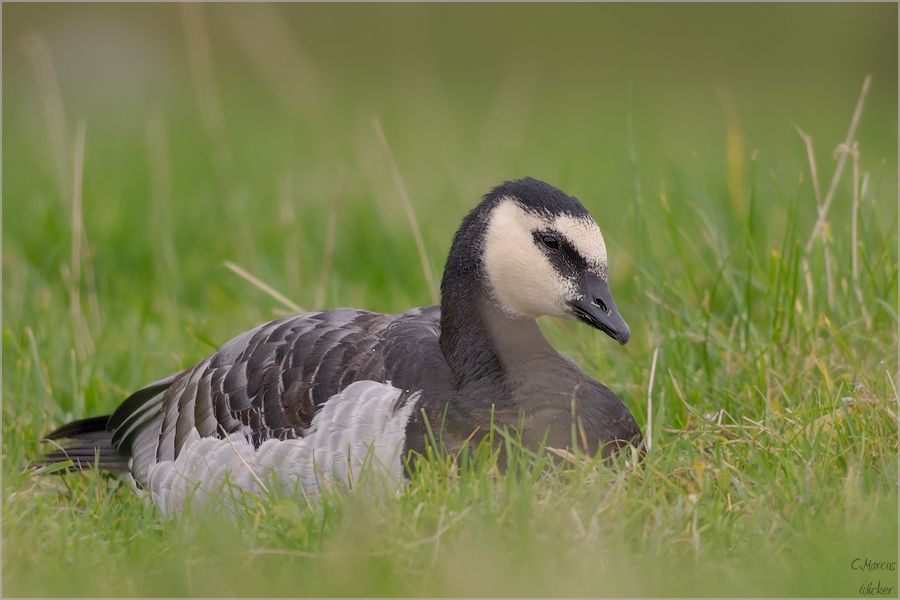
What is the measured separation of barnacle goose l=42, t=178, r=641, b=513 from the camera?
353cm

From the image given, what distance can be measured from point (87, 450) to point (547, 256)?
243 cm

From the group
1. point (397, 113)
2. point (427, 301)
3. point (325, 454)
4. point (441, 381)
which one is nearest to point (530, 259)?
point (441, 381)

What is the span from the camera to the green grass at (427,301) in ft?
9.29

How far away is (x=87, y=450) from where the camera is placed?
4367 millimetres

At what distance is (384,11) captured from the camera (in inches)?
712

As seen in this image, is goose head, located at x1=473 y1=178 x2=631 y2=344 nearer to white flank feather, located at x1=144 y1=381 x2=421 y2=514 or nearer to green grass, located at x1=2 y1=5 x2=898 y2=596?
green grass, located at x1=2 y1=5 x2=898 y2=596

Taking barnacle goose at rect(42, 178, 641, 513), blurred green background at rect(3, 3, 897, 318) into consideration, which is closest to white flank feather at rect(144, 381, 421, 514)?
barnacle goose at rect(42, 178, 641, 513)

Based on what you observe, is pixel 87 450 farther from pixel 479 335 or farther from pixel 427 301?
pixel 427 301

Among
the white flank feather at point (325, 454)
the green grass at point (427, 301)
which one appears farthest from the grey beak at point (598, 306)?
the white flank feather at point (325, 454)

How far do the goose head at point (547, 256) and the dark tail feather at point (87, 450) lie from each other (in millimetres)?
2079

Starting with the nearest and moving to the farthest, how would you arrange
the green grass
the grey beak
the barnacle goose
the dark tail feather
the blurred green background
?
the green grass → the barnacle goose → the grey beak → the dark tail feather → the blurred green background

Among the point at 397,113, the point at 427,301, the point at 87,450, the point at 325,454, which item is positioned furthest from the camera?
the point at 397,113

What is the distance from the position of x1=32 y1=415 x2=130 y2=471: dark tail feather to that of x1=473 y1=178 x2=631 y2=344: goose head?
2.08m

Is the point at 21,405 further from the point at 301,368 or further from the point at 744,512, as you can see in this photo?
the point at 744,512
